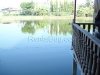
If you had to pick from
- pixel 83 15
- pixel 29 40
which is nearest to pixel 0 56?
pixel 29 40

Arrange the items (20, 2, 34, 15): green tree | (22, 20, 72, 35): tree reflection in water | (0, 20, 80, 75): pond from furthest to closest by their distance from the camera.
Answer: (20, 2, 34, 15): green tree
(22, 20, 72, 35): tree reflection in water
(0, 20, 80, 75): pond

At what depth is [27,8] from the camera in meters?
26.9

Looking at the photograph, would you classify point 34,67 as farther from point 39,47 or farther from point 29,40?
point 29,40

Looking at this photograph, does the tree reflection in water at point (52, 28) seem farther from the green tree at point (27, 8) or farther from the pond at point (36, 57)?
the green tree at point (27, 8)

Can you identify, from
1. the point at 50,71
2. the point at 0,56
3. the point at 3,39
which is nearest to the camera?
the point at 50,71

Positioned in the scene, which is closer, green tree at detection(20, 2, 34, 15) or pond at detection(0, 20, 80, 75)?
pond at detection(0, 20, 80, 75)

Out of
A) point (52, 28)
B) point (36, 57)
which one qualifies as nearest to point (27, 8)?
point (52, 28)

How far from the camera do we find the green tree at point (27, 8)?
25913 mm

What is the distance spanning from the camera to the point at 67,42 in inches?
521

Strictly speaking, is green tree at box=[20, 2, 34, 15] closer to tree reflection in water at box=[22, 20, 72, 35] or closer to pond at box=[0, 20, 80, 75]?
tree reflection in water at box=[22, 20, 72, 35]

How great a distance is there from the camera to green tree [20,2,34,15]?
25.9m

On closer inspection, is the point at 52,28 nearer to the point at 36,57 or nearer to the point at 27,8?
the point at 36,57

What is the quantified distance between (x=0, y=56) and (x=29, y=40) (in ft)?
12.4

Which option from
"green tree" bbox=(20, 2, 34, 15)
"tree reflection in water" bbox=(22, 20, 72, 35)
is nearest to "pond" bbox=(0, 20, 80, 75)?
"tree reflection in water" bbox=(22, 20, 72, 35)
